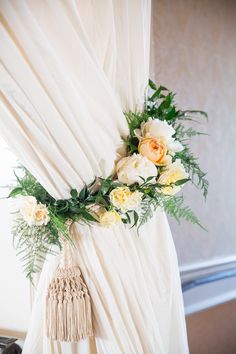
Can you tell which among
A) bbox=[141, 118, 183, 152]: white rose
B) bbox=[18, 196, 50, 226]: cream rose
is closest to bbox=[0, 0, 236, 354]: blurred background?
bbox=[141, 118, 183, 152]: white rose

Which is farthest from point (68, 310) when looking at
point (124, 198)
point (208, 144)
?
point (208, 144)

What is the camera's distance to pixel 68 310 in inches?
25.9

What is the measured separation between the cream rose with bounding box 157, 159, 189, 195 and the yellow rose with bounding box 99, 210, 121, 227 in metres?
0.14

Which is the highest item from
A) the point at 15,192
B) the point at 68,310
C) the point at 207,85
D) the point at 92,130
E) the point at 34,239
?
the point at 207,85

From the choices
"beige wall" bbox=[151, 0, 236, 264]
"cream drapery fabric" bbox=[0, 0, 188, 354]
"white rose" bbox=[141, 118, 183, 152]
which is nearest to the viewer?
"cream drapery fabric" bbox=[0, 0, 188, 354]

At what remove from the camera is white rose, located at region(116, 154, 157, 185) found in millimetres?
696

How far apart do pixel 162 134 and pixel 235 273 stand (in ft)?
3.15

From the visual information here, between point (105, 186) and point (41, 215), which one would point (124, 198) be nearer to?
point (105, 186)

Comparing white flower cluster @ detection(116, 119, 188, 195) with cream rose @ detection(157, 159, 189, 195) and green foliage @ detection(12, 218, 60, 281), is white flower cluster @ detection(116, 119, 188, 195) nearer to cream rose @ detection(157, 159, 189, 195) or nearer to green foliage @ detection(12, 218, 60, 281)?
cream rose @ detection(157, 159, 189, 195)

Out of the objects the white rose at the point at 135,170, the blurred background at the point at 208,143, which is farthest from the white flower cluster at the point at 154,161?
the blurred background at the point at 208,143

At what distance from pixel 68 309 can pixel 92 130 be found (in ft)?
1.37

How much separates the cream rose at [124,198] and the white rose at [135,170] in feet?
0.10

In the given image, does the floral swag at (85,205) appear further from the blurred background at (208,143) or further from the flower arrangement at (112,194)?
the blurred background at (208,143)

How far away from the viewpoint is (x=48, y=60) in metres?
0.64
